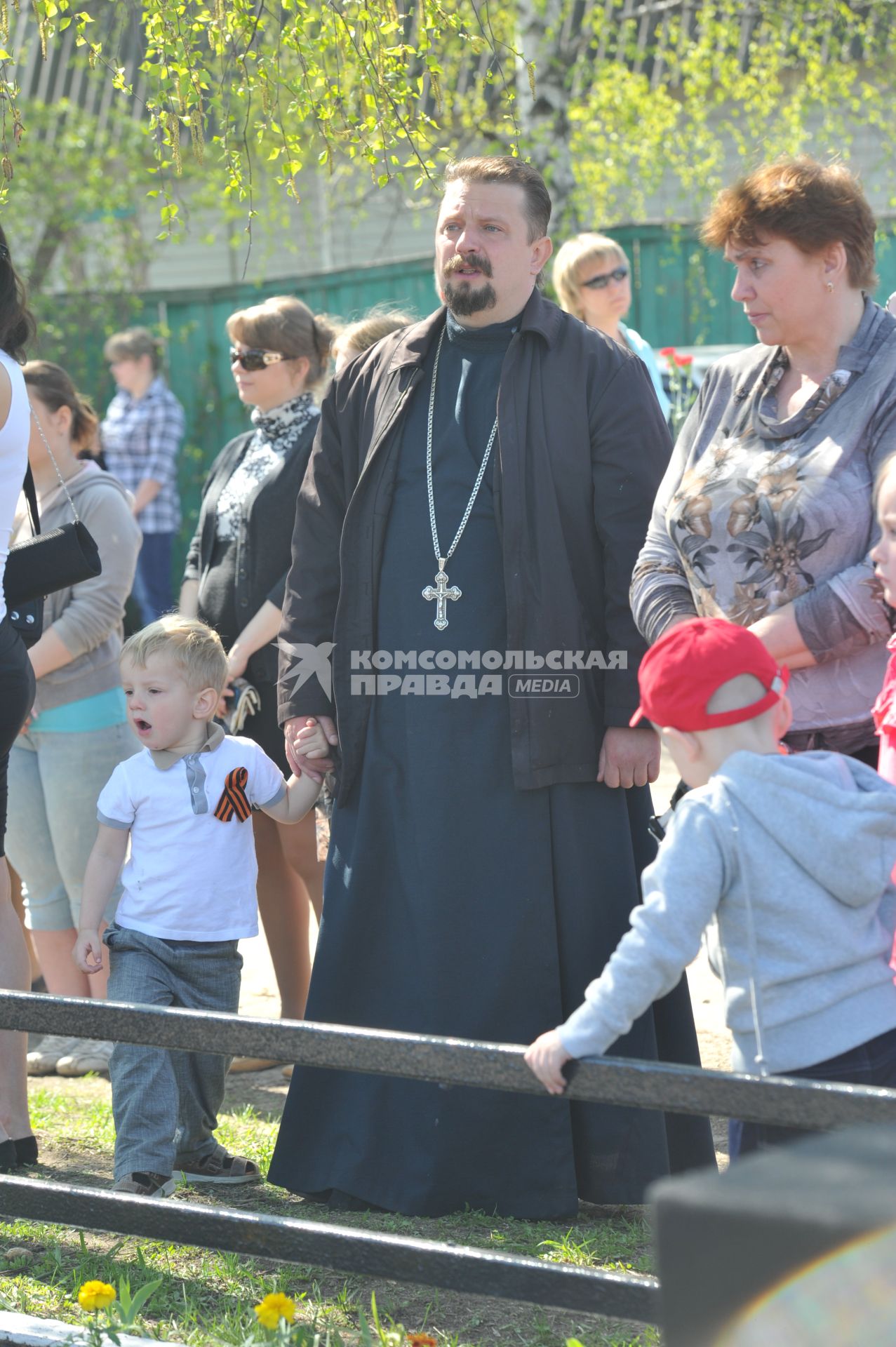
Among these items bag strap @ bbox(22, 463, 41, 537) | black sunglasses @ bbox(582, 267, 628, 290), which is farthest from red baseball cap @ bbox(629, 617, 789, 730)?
black sunglasses @ bbox(582, 267, 628, 290)

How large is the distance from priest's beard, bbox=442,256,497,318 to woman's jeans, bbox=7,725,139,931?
1.85m

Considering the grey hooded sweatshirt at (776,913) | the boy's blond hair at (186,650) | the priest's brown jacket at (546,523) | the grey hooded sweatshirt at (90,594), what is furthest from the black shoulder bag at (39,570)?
the grey hooded sweatshirt at (776,913)

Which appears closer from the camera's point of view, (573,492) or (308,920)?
(573,492)

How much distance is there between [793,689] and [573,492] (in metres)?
0.80

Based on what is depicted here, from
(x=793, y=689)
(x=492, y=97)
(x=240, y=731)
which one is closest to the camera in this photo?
(x=793, y=689)

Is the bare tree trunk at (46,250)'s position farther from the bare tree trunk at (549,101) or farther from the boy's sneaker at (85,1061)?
the boy's sneaker at (85,1061)

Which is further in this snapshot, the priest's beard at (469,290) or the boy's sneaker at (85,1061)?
the boy's sneaker at (85,1061)

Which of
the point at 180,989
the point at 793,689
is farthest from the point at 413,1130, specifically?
the point at 793,689

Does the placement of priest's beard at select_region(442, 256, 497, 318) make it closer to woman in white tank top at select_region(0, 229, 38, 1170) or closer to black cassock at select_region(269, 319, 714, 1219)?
black cassock at select_region(269, 319, 714, 1219)

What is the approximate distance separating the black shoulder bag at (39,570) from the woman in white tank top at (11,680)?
70mm

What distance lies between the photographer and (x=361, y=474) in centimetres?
363

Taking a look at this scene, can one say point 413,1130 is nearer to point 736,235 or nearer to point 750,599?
point 750,599

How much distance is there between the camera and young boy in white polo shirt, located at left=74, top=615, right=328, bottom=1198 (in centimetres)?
351

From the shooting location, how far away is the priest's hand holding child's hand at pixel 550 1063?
217 cm
